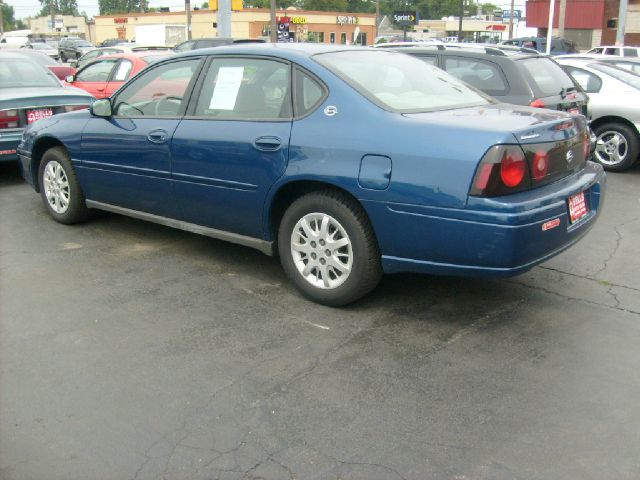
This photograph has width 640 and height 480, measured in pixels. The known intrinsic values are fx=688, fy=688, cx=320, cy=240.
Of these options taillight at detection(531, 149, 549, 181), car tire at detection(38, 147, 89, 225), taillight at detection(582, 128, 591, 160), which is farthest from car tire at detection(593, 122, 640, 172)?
car tire at detection(38, 147, 89, 225)

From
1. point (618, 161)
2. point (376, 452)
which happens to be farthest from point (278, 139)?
point (618, 161)

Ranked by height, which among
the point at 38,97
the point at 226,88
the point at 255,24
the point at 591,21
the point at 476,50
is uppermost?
the point at 255,24

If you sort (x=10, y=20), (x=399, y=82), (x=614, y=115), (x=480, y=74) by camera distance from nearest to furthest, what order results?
(x=399, y=82)
(x=480, y=74)
(x=614, y=115)
(x=10, y=20)

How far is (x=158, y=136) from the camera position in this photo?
16.9 feet

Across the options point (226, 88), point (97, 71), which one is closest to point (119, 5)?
point (97, 71)

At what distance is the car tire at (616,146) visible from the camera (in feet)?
30.0

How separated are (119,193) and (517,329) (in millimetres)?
3339

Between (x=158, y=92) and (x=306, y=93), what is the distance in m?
1.56

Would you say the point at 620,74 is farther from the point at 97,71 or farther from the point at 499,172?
the point at 97,71

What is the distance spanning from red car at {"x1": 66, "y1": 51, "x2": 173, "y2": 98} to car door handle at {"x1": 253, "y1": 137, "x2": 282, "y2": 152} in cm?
757

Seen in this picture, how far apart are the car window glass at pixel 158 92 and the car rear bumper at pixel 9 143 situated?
2.64m

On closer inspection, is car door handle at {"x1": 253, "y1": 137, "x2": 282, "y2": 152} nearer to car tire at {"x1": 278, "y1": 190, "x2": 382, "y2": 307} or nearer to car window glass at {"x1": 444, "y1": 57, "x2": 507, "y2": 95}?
car tire at {"x1": 278, "y1": 190, "x2": 382, "y2": 307}

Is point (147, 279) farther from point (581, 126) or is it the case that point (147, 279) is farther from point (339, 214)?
point (581, 126)

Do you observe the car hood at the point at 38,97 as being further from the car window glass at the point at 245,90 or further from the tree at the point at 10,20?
the tree at the point at 10,20
